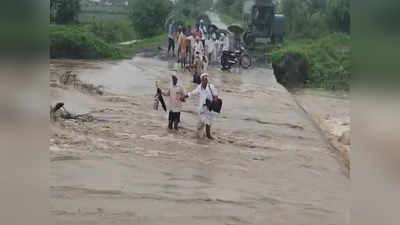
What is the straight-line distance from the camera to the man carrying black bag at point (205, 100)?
5129mm

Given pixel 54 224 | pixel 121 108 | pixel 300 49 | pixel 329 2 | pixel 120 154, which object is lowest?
pixel 54 224

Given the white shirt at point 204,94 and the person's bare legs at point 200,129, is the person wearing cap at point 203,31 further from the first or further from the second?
the person's bare legs at point 200,129

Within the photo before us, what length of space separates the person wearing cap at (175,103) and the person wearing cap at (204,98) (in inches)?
2.0

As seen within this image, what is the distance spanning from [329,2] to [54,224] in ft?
9.14

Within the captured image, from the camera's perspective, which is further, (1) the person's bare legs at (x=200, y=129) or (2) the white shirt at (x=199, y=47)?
(2) the white shirt at (x=199, y=47)

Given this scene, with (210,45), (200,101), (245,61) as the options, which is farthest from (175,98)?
(245,61)

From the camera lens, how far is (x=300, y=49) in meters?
5.25

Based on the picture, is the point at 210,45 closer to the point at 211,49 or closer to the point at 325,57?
the point at 211,49

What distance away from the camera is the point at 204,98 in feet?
16.9

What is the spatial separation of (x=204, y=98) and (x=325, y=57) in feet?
3.41

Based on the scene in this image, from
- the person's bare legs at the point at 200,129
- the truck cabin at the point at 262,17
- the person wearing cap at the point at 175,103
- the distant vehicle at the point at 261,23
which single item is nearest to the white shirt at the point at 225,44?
the distant vehicle at the point at 261,23
